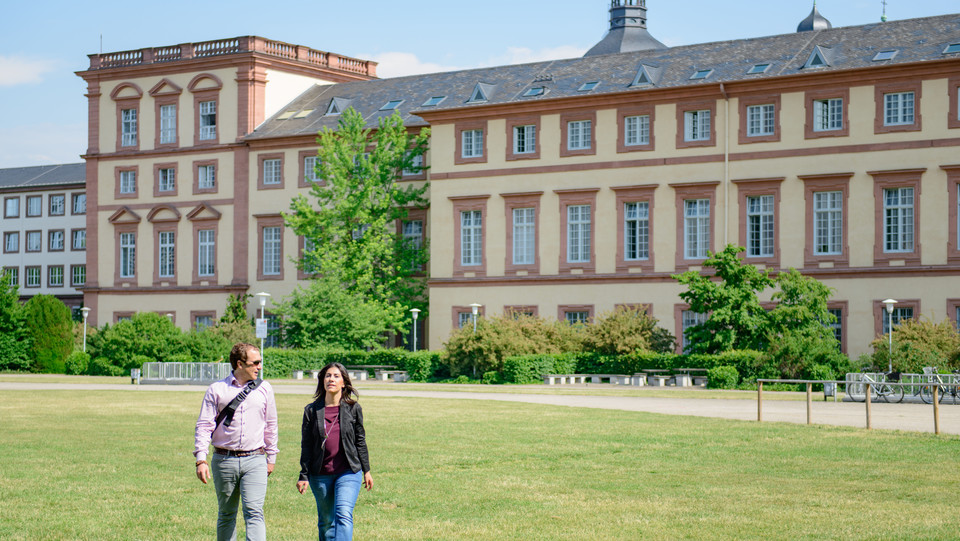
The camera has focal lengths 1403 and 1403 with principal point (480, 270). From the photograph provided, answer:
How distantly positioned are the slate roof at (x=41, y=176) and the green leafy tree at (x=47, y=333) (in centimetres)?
3459

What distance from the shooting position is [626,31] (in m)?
Answer: 93.8

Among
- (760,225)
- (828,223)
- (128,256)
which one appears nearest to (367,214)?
→ (128,256)

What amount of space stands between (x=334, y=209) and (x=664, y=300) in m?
15.8

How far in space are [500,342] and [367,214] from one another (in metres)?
13.5

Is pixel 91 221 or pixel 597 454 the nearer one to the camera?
pixel 597 454

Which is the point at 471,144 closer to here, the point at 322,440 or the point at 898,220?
the point at 898,220

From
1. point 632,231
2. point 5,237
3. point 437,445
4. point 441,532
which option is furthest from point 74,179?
point 441,532

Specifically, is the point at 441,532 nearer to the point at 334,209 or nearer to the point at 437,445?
the point at 437,445

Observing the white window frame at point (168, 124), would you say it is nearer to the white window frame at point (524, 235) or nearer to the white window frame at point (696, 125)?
the white window frame at point (524, 235)

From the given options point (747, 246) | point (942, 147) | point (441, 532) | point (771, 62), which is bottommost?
point (441, 532)

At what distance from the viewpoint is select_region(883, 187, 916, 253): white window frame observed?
1987 inches

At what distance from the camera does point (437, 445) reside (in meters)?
22.2

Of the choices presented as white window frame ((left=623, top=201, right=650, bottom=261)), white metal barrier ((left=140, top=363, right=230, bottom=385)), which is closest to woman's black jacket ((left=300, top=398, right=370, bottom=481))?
white metal barrier ((left=140, top=363, right=230, bottom=385))

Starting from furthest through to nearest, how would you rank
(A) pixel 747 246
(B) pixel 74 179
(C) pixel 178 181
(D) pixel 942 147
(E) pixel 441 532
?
(B) pixel 74 179 → (C) pixel 178 181 → (A) pixel 747 246 → (D) pixel 942 147 → (E) pixel 441 532
